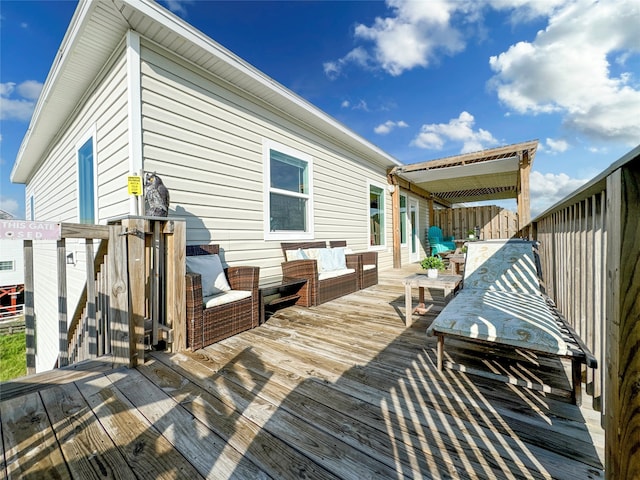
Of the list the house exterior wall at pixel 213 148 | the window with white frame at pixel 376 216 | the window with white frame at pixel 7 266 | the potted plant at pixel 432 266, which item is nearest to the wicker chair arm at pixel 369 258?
the house exterior wall at pixel 213 148

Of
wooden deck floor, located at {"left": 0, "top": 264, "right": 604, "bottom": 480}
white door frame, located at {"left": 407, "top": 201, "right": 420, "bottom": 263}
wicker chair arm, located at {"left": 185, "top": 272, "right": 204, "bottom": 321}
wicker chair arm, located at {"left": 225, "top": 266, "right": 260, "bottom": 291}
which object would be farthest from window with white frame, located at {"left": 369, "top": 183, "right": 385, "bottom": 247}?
wicker chair arm, located at {"left": 185, "top": 272, "right": 204, "bottom": 321}

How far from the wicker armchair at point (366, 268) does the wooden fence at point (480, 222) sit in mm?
6295

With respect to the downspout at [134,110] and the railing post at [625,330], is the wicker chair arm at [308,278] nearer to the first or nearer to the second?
the downspout at [134,110]

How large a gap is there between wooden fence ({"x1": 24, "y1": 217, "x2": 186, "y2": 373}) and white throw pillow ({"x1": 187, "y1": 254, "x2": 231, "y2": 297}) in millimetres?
344

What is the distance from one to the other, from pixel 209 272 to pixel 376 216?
5282 millimetres

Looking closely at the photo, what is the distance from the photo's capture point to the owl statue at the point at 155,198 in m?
2.60

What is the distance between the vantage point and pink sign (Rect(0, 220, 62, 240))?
1506 millimetres

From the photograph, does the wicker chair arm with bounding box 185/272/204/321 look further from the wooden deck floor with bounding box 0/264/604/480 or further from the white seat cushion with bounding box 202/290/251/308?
the wooden deck floor with bounding box 0/264/604/480

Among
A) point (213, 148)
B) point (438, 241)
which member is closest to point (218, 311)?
point (213, 148)

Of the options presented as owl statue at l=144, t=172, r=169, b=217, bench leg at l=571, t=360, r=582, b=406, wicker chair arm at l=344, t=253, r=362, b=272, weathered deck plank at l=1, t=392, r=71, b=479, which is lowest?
weathered deck plank at l=1, t=392, r=71, b=479

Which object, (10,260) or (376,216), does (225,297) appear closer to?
(376,216)

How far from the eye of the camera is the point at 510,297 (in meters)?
2.46

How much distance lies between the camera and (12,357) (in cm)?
945

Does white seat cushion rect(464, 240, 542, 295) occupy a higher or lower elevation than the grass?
higher
